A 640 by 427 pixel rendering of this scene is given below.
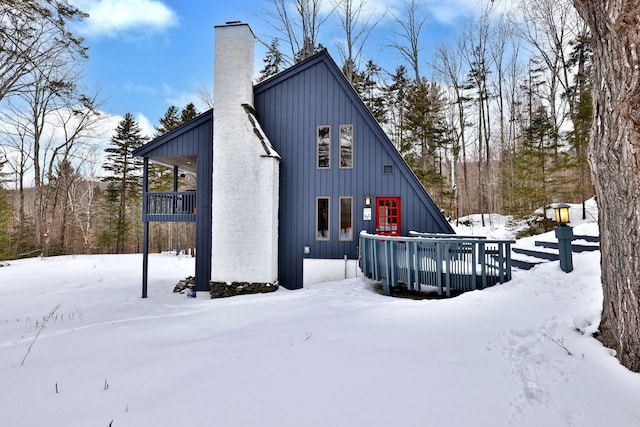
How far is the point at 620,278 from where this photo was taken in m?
2.68

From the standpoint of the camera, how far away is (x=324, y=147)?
30.6ft

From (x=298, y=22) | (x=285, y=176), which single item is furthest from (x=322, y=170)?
(x=298, y=22)

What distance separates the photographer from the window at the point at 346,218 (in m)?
9.05

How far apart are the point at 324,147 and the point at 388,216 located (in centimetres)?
295

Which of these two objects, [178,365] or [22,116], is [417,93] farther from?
[22,116]

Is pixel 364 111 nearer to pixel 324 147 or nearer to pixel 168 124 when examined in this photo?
pixel 324 147

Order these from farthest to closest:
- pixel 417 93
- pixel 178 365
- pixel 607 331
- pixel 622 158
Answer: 1. pixel 417 93
2. pixel 178 365
3. pixel 607 331
4. pixel 622 158

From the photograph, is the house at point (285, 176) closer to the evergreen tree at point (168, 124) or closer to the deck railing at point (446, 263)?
the deck railing at point (446, 263)

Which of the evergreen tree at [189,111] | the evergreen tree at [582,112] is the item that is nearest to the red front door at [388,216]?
the evergreen tree at [582,112]

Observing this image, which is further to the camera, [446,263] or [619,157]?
[446,263]

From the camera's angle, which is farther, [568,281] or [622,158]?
[568,281]

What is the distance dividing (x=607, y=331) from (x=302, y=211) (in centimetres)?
729

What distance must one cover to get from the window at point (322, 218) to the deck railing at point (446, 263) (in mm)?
2992

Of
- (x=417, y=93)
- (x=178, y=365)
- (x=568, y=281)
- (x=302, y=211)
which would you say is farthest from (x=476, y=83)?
(x=178, y=365)
